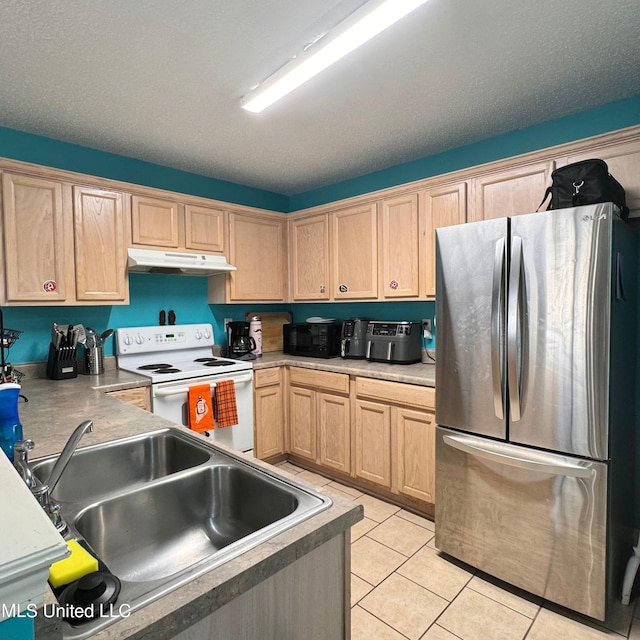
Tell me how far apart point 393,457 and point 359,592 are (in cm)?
90

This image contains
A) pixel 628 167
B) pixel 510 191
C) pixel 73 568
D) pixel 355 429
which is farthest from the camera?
pixel 355 429

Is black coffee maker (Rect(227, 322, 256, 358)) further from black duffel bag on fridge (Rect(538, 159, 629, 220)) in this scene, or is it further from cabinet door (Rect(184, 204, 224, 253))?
black duffel bag on fridge (Rect(538, 159, 629, 220))

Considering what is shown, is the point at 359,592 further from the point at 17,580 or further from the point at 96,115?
the point at 96,115

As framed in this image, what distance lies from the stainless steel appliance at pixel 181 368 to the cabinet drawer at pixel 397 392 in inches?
35.5

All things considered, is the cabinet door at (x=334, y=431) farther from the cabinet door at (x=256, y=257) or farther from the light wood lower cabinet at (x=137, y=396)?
the light wood lower cabinet at (x=137, y=396)

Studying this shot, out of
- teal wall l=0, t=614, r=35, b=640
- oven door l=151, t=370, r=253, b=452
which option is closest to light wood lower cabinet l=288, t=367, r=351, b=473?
oven door l=151, t=370, r=253, b=452

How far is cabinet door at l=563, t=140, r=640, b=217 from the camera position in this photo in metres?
1.97

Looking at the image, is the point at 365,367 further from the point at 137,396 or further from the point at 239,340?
the point at 137,396

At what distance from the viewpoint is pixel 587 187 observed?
1849 millimetres

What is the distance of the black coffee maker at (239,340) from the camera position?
11.5 feet

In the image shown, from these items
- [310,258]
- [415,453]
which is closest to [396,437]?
[415,453]

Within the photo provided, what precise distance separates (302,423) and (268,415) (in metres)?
0.29

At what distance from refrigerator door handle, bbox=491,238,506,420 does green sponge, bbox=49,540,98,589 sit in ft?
Answer: 5.52

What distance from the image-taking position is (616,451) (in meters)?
1.73
